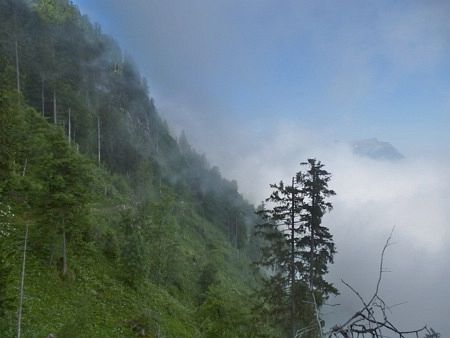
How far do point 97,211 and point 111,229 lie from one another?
23.7ft

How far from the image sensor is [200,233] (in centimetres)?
8700

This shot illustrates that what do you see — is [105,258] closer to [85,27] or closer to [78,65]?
[78,65]

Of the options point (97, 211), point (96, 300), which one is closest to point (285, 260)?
point (96, 300)

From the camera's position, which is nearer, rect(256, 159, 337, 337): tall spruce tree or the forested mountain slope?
rect(256, 159, 337, 337): tall spruce tree

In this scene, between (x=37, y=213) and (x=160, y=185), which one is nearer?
(x=37, y=213)

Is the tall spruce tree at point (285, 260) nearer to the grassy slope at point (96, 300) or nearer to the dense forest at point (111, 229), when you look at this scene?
the dense forest at point (111, 229)

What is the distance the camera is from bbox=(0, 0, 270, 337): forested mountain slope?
27125 millimetres

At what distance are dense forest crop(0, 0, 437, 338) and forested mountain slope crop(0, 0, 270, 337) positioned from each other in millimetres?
154

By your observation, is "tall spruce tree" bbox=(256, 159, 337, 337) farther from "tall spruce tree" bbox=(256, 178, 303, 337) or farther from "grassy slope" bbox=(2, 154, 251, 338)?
"grassy slope" bbox=(2, 154, 251, 338)

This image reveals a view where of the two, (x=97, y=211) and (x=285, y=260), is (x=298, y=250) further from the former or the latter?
(x=97, y=211)

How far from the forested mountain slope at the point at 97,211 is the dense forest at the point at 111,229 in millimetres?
154

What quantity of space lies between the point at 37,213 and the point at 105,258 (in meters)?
12.4

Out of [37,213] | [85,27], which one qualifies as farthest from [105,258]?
[85,27]

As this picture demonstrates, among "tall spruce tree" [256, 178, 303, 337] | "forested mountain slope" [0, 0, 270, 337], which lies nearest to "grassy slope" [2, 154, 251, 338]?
"forested mountain slope" [0, 0, 270, 337]
